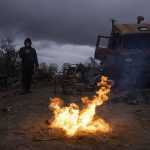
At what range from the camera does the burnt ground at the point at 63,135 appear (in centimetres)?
677

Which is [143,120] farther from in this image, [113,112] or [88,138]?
[88,138]

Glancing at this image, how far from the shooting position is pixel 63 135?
24.2ft

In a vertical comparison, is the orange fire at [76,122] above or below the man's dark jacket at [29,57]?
below

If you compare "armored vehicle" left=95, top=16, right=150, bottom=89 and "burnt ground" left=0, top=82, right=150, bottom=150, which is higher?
"armored vehicle" left=95, top=16, right=150, bottom=89

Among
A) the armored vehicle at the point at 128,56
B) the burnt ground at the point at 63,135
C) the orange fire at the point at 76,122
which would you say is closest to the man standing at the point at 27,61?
the burnt ground at the point at 63,135

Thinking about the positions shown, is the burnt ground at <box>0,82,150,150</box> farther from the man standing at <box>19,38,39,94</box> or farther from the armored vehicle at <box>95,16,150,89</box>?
the armored vehicle at <box>95,16,150,89</box>

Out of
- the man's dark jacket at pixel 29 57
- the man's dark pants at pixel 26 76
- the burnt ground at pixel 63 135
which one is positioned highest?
the man's dark jacket at pixel 29 57

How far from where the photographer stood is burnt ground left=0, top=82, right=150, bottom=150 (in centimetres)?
677

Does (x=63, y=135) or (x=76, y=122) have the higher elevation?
(x=76, y=122)

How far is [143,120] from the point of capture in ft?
29.0

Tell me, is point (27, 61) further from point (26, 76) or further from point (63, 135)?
point (63, 135)

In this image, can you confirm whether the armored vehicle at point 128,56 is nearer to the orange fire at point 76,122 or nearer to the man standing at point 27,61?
the man standing at point 27,61

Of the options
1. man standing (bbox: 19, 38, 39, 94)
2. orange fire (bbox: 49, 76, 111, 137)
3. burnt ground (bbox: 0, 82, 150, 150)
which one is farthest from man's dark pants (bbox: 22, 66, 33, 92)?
orange fire (bbox: 49, 76, 111, 137)

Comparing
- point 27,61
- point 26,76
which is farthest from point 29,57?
point 26,76
